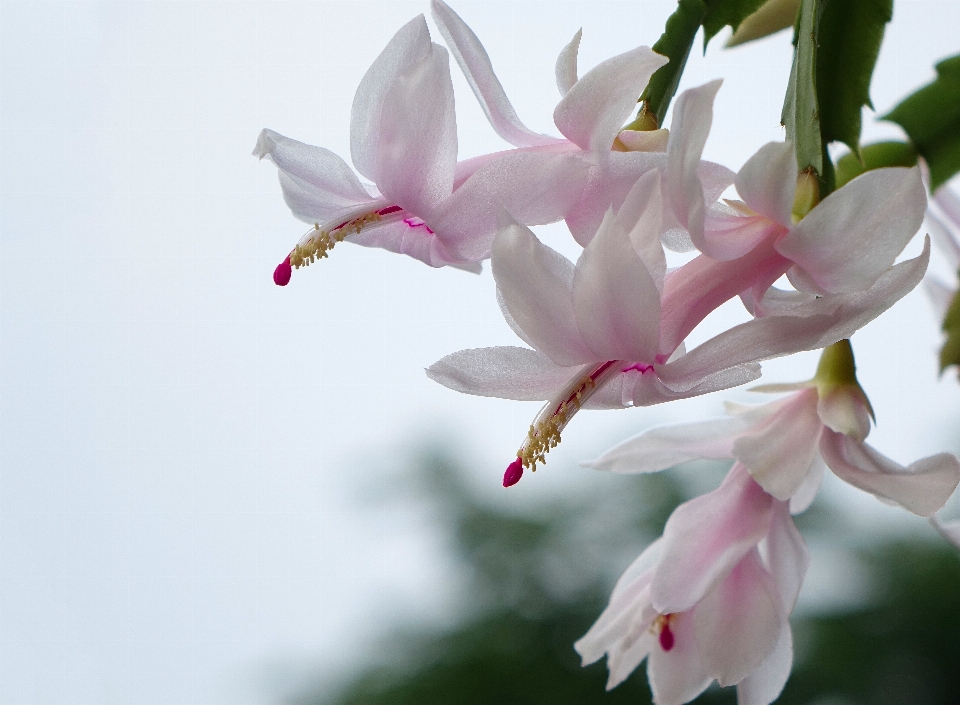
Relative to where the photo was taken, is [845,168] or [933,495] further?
[845,168]

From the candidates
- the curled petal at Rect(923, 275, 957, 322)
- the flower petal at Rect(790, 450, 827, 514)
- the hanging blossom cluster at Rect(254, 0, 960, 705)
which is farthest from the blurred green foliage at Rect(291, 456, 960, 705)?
Answer: the hanging blossom cluster at Rect(254, 0, 960, 705)

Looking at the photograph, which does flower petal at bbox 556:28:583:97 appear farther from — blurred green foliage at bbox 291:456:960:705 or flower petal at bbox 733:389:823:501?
blurred green foliage at bbox 291:456:960:705

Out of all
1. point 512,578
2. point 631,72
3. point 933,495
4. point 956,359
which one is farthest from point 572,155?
point 512,578

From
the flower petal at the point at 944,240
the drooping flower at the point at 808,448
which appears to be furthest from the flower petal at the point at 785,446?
the flower petal at the point at 944,240

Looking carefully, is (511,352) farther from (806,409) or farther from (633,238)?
(806,409)

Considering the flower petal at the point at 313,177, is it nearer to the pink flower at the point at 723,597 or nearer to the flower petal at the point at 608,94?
the flower petal at the point at 608,94
